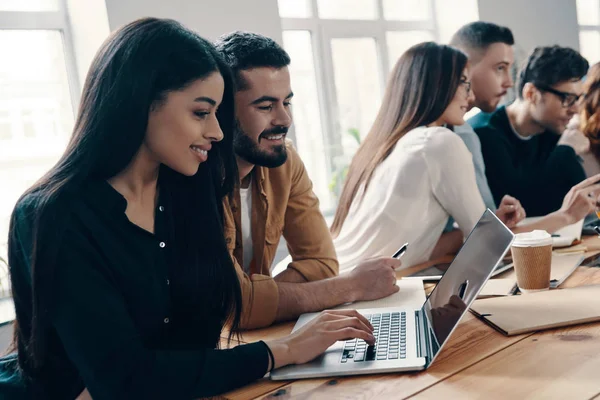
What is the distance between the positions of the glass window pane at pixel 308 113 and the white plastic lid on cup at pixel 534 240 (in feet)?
9.12

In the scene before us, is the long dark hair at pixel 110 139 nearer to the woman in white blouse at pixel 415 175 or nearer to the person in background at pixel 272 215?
the person in background at pixel 272 215

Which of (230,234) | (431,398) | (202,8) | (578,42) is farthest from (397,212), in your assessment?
(578,42)

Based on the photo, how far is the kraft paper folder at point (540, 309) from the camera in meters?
1.24

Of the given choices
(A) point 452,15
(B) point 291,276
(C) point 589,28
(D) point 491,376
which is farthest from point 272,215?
(C) point 589,28

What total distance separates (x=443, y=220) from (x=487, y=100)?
136 cm

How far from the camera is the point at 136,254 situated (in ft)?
4.25

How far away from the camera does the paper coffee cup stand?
1466 millimetres

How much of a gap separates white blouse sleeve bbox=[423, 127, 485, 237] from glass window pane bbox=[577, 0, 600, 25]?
532 cm

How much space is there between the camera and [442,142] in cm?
213

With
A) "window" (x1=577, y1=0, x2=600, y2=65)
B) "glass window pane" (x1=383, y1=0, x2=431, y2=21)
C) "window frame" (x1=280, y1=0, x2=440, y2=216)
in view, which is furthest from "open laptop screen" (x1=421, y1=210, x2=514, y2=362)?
"window" (x1=577, y1=0, x2=600, y2=65)

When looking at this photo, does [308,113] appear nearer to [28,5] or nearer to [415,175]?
[28,5]

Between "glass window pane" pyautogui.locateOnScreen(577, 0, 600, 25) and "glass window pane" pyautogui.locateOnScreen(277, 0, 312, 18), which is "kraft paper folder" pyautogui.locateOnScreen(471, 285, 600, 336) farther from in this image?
"glass window pane" pyautogui.locateOnScreen(577, 0, 600, 25)

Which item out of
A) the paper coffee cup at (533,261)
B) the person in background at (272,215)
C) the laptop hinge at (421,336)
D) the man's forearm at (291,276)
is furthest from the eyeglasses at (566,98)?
the laptop hinge at (421,336)

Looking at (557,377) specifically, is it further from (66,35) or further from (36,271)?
(66,35)
